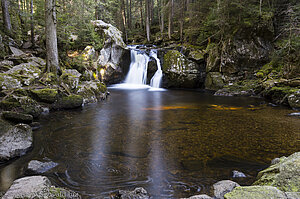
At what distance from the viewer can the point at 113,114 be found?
8352 millimetres

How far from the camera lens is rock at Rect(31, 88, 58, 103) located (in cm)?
785

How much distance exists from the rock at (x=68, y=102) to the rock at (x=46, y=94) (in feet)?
0.86

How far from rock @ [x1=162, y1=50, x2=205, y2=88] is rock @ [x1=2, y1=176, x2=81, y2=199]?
14.7 m

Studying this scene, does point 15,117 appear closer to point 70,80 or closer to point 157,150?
point 157,150

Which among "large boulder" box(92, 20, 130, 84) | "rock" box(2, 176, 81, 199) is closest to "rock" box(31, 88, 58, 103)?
"rock" box(2, 176, 81, 199)

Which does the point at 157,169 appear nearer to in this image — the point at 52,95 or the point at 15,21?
the point at 52,95

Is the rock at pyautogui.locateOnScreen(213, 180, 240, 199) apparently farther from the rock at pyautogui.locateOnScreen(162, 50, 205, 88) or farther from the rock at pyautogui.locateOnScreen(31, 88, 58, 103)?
the rock at pyautogui.locateOnScreen(162, 50, 205, 88)

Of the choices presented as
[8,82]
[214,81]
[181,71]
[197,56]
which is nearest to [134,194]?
[8,82]

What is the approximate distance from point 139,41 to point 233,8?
16.1 m

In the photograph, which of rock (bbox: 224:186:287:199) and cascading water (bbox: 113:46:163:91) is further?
cascading water (bbox: 113:46:163:91)

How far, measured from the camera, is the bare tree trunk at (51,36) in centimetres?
862

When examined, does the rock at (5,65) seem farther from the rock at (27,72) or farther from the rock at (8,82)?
the rock at (8,82)

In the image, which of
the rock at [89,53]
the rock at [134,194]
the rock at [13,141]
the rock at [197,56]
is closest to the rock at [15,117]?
the rock at [13,141]

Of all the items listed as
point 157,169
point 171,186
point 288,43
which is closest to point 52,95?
point 157,169
